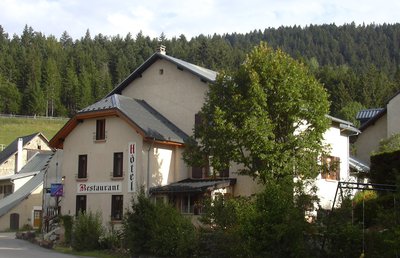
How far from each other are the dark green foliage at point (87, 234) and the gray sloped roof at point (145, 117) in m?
5.94

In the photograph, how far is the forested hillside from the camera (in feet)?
334

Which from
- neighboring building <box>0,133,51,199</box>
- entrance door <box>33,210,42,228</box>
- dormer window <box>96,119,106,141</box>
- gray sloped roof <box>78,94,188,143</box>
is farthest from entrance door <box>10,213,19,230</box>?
dormer window <box>96,119,106,141</box>

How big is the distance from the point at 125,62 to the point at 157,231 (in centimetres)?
13433

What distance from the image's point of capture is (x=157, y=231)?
79.8 ft

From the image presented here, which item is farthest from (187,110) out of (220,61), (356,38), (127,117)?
(356,38)

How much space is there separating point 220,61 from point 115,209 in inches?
4316

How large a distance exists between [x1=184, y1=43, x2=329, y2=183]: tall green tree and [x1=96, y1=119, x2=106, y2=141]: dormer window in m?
9.61

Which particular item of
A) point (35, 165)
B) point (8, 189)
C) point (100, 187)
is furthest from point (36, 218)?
point (100, 187)

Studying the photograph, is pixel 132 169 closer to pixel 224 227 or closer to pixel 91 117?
pixel 91 117

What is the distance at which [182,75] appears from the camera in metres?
37.0

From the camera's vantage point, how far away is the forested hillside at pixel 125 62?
4008 inches

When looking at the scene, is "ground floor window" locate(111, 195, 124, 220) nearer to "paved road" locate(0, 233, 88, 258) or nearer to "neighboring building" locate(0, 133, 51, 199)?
"paved road" locate(0, 233, 88, 258)

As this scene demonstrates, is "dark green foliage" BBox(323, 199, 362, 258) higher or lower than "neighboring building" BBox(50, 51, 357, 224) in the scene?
lower

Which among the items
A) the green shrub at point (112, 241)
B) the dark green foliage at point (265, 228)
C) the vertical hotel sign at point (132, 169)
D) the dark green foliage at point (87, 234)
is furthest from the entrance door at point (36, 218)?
the dark green foliage at point (265, 228)
